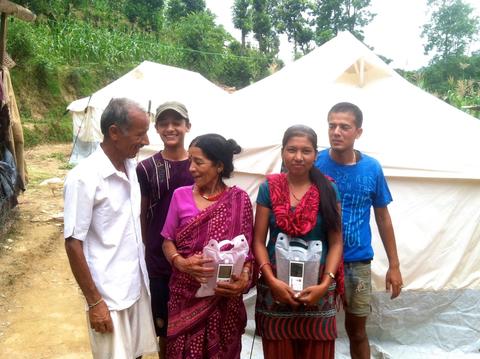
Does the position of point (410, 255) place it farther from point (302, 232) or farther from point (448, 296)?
point (302, 232)

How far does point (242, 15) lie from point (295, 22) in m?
3.10

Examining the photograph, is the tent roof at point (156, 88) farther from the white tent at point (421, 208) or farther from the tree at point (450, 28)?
the tree at point (450, 28)

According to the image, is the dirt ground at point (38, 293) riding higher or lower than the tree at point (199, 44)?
lower

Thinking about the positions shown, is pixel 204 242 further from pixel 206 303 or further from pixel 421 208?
pixel 421 208

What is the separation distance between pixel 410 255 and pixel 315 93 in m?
1.50

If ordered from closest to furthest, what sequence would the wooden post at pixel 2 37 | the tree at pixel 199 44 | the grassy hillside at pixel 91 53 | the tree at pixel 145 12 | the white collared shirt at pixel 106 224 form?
1. the white collared shirt at pixel 106 224
2. the wooden post at pixel 2 37
3. the grassy hillside at pixel 91 53
4. the tree at pixel 145 12
5. the tree at pixel 199 44

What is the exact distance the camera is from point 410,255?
3148 mm

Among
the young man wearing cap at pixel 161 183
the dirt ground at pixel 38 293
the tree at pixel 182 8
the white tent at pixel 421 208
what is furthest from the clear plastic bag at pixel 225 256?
the tree at pixel 182 8

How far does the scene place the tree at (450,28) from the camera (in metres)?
22.9

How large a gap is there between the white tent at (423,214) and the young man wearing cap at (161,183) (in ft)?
3.89

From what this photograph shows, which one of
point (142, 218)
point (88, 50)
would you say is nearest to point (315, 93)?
point (142, 218)

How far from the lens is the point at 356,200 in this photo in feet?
7.15

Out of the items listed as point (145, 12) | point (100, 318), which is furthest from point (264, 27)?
point (100, 318)

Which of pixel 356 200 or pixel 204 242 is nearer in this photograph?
pixel 204 242
